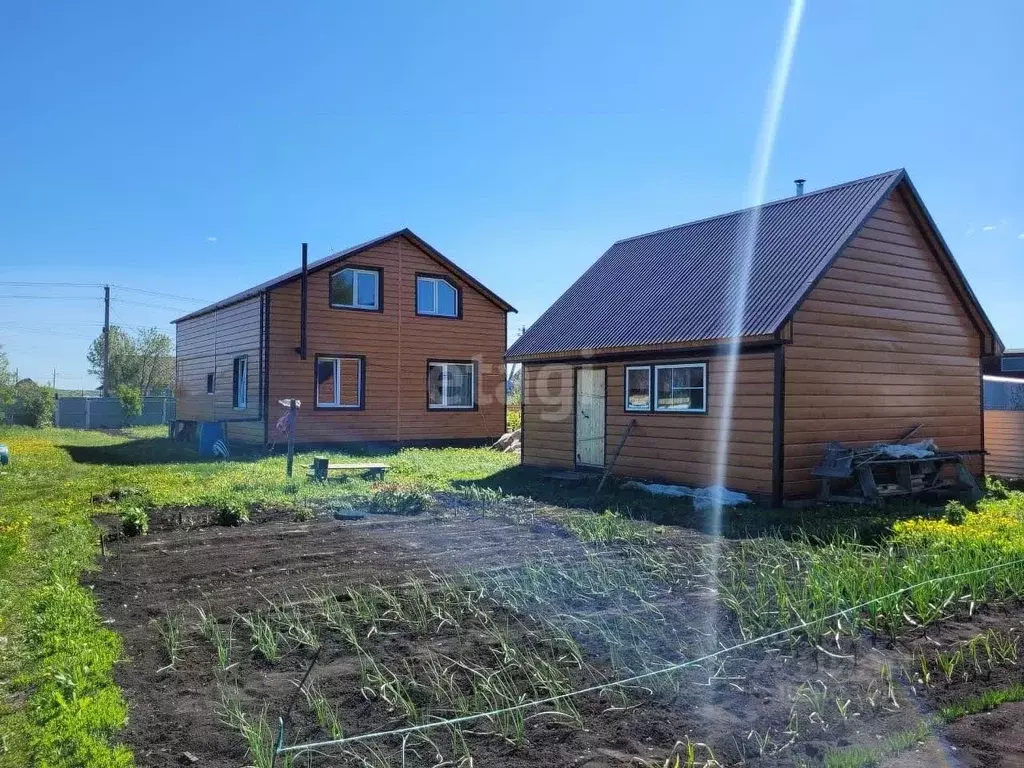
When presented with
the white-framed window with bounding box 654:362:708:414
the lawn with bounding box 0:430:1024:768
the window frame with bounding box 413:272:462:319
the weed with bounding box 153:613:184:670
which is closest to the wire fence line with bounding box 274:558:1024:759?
the lawn with bounding box 0:430:1024:768

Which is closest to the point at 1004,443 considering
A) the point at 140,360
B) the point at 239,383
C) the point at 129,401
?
the point at 239,383

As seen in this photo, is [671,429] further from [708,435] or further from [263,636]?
[263,636]

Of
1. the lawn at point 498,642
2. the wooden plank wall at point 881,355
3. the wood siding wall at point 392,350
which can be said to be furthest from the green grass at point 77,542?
the wooden plank wall at point 881,355

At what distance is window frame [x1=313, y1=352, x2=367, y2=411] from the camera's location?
68.8 ft

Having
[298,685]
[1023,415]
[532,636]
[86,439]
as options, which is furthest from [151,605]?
[86,439]

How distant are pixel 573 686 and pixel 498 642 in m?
0.83

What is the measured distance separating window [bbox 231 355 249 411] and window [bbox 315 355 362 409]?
8.06 ft

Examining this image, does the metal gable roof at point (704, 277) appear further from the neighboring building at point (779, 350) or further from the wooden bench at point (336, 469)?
the wooden bench at point (336, 469)

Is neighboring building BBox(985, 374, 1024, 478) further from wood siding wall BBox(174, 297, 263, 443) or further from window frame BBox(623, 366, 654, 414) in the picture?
wood siding wall BBox(174, 297, 263, 443)

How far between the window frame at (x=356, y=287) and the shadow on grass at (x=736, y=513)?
8.93m

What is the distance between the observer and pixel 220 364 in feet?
78.5

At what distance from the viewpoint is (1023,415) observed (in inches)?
600

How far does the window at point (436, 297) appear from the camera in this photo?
74.8ft

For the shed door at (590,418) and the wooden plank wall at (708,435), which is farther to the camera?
the shed door at (590,418)
